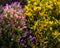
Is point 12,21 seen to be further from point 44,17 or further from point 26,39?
point 44,17

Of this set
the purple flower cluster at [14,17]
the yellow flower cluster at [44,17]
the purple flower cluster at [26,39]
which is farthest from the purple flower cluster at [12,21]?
the yellow flower cluster at [44,17]

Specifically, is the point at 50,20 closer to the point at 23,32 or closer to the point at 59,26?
the point at 59,26

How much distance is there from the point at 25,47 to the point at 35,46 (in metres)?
0.24

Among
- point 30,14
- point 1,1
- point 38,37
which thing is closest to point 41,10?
point 30,14

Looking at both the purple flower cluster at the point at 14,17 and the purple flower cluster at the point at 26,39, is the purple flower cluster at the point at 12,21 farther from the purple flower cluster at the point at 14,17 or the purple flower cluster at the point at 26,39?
the purple flower cluster at the point at 26,39

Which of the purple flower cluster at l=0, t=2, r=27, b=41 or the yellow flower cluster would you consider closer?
the purple flower cluster at l=0, t=2, r=27, b=41

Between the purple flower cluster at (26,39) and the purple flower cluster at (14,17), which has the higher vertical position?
the purple flower cluster at (14,17)

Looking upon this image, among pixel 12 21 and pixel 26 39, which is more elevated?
pixel 12 21

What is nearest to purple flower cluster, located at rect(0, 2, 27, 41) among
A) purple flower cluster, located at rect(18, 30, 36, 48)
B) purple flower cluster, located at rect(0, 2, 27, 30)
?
purple flower cluster, located at rect(0, 2, 27, 30)

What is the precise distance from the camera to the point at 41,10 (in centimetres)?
531

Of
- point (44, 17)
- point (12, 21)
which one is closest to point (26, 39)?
point (12, 21)

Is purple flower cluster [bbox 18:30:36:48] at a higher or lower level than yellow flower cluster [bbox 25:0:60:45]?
lower

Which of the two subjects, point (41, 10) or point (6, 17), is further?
point (41, 10)

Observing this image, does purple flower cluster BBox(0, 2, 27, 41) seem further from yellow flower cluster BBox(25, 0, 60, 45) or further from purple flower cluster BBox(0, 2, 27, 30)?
yellow flower cluster BBox(25, 0, 60, 45)
